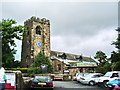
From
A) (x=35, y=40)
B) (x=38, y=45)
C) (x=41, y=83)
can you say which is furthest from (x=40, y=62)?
(x=41, y=83)

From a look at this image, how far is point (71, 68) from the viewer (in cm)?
5034

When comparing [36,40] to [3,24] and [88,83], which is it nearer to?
[3,24]

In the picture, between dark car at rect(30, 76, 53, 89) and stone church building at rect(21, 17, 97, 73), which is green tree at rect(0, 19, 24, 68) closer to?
stone church building at rect(21, 17, 97, 73)

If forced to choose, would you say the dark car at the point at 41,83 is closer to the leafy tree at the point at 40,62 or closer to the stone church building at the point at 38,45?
the leafy tree at the point at 40,62

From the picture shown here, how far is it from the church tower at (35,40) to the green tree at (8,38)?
12535 millimetres

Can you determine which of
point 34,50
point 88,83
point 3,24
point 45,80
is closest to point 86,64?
point 34,50

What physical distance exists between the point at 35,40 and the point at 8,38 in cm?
1545

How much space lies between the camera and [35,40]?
52.6m

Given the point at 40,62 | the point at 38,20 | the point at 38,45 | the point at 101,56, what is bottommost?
the point at 40,62

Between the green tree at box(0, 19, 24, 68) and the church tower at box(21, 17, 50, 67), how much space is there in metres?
12.5

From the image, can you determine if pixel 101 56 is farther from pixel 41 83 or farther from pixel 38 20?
pixel 41 83

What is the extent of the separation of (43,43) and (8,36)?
58.1 feet

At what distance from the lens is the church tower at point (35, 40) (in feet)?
170

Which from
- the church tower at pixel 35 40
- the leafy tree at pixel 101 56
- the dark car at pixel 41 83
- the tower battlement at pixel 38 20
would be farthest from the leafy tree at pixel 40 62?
the dark car at pixel 41 83
